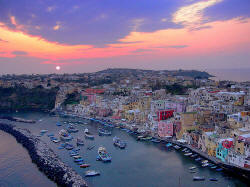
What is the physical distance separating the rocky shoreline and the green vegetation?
1463 cm

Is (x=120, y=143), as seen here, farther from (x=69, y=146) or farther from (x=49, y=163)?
(x=49, y=163)

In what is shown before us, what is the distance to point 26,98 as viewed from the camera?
33.0 meters

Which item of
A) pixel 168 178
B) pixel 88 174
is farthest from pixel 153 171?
pixel 88 174

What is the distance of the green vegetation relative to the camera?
3030 cm

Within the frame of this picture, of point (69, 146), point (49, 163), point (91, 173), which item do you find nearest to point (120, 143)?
point (69, 146)

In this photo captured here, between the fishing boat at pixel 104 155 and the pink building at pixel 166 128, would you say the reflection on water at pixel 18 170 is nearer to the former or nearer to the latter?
the fishing boat at pixel 104 155

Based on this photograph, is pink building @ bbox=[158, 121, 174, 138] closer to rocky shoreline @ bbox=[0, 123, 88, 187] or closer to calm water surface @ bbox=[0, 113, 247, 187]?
calm water surface @ bbox=[0, 113, 247, 187]

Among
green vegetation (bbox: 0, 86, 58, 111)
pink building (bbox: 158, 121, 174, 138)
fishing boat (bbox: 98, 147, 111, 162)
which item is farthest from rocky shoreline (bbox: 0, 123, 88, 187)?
green vegetation (bbox: 0, 86, 58, 111)

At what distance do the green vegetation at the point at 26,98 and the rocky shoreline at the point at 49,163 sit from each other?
1463 cm

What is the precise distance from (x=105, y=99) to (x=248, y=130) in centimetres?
1669

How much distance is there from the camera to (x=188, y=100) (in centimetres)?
2064

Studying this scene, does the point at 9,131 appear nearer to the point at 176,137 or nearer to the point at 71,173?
the point at 71,173

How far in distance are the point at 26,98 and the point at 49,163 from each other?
24.1 metres

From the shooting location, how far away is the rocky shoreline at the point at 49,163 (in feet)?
30.7
